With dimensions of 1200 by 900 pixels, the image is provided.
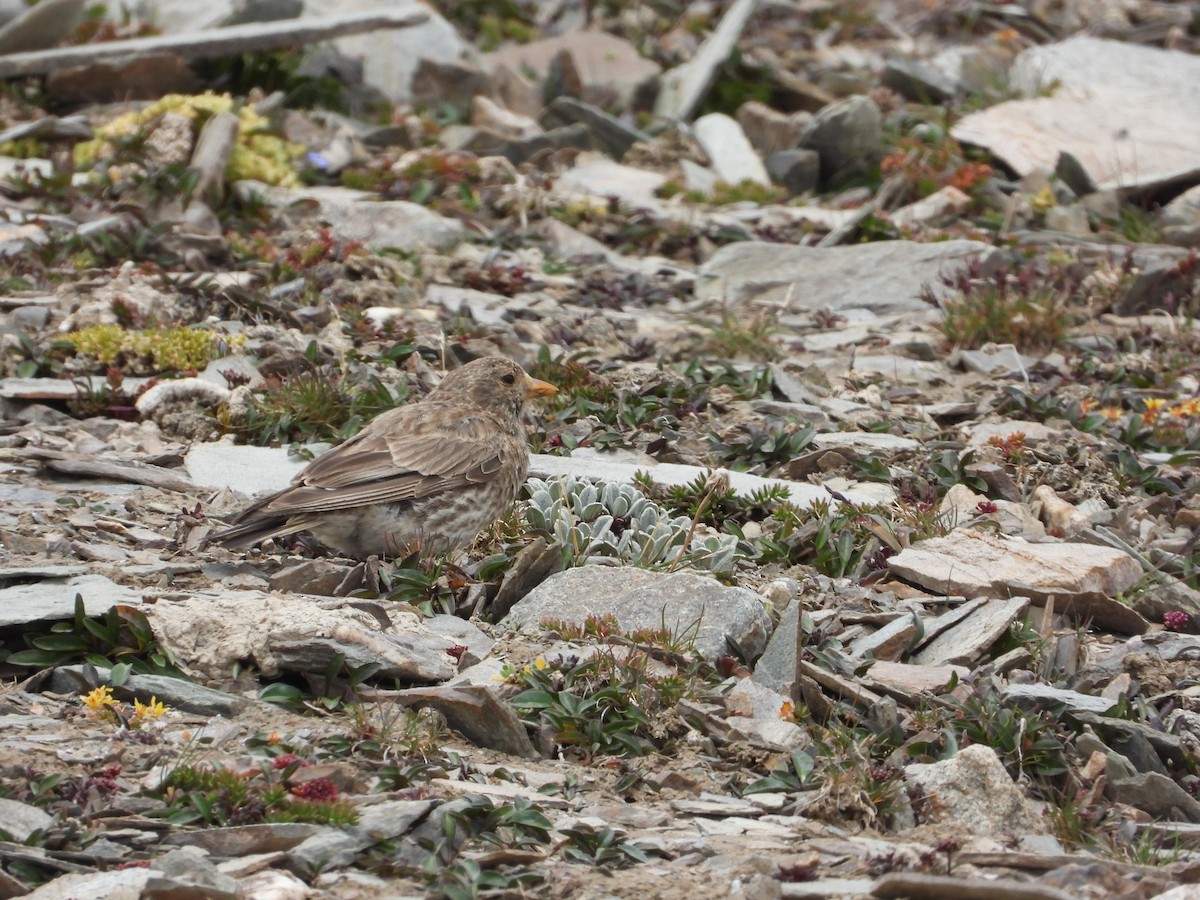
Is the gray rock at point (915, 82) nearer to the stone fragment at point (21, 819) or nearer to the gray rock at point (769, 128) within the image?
the gray rock at point (769, 128)

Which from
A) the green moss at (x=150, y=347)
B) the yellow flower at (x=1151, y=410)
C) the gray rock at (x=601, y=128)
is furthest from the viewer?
the gray rock at (x=601, y=128)

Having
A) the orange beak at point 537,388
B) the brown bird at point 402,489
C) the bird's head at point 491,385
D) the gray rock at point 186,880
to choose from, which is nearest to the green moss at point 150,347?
the bird's head at point 491,385

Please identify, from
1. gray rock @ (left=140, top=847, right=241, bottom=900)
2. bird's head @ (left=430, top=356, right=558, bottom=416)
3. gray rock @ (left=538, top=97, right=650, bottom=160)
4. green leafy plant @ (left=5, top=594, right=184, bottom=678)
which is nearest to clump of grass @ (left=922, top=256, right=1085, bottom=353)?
bird's head @ (left=430, top=356, right=558, bottom=416)

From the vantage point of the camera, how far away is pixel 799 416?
10.5 meters

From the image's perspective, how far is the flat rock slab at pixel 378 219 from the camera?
1341cm

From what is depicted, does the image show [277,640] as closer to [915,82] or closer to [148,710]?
[148,710]

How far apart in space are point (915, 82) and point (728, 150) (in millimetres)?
2934

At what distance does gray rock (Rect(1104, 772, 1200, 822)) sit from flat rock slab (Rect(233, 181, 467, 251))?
835cm

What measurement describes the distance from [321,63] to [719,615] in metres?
12.2

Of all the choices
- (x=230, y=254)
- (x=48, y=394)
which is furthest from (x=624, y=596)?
(x=230, y=254)

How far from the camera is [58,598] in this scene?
6.43 meters

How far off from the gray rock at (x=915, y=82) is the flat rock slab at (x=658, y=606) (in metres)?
12.9

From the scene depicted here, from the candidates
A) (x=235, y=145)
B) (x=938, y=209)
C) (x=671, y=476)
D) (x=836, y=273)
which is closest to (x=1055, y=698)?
(x=671, y=476)

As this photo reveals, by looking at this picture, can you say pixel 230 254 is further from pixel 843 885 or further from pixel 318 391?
pixel 843 885
